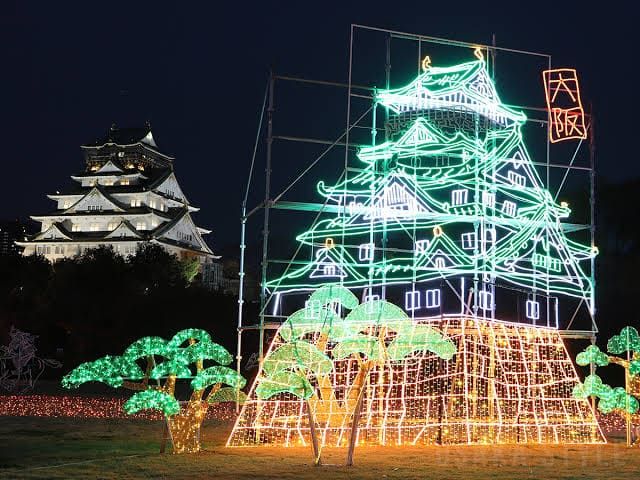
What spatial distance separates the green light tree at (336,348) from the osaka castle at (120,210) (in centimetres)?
4057

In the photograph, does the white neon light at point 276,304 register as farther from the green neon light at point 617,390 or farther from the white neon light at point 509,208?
the green neon light at point 617,390

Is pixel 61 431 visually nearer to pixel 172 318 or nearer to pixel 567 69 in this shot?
pixel 567 69

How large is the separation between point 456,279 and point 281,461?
15.9 ft

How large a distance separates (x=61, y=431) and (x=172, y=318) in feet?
60.6

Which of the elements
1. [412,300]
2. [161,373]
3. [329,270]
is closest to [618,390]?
[412,300]

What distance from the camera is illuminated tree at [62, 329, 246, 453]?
1201 centimetres

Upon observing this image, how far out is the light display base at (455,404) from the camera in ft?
45.8

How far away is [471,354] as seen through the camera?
14086mm

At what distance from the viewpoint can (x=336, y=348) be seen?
41.9 ft

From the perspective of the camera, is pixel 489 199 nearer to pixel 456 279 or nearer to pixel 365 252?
pixel 456 279

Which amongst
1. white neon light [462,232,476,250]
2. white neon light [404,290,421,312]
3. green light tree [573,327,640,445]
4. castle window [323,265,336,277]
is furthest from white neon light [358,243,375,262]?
green light tree [573,327,640,445]

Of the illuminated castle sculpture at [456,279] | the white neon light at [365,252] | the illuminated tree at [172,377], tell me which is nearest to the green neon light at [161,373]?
the illuminated tree at [172,377]

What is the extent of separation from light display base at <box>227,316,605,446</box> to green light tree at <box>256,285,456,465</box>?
0.38 m

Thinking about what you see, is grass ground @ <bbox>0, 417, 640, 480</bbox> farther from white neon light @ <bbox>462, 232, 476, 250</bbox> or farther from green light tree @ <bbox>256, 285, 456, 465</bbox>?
white neon light @ <bbox>462, 232, 476, 250</bbox>
